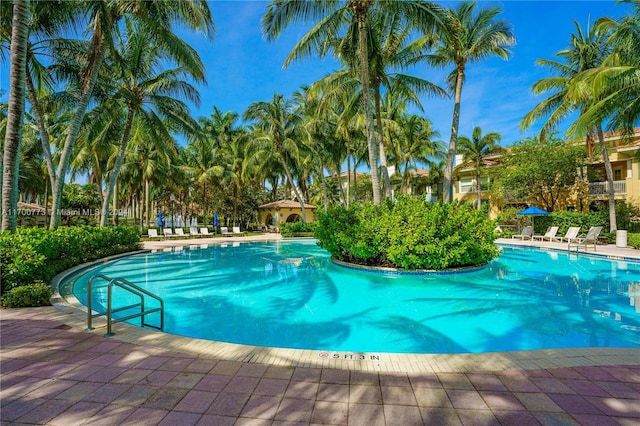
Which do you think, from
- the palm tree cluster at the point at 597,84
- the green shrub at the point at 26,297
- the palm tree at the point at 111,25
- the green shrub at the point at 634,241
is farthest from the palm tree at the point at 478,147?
the green shrub at the point at 26,297

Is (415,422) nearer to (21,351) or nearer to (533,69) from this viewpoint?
(21,351)

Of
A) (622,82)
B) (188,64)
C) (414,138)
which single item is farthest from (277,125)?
(622,82)

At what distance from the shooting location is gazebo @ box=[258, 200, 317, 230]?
33.6 m

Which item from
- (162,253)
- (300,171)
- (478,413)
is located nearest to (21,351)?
(478,413)

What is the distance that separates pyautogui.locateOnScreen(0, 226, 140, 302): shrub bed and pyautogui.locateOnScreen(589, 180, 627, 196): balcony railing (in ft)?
99.7

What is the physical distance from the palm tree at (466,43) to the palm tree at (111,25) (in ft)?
32.0

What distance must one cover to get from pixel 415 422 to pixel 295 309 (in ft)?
16.3

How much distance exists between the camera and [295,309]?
290 inches

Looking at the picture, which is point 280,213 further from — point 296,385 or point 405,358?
point 296,385

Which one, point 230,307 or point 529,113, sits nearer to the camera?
point 230,307

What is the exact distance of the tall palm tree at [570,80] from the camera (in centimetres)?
1839

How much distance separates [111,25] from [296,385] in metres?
13.1

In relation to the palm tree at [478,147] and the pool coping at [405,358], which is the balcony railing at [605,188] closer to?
the palm tree at [478,147]

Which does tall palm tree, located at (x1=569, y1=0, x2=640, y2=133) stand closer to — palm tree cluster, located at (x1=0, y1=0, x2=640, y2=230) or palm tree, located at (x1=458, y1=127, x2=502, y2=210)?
palm tree cluster, located at (x1=0, y1=0, x2=640, y2=230)
